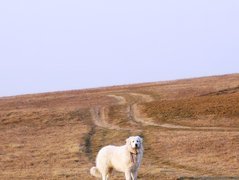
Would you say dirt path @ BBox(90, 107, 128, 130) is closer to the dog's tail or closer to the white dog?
the dog's tail

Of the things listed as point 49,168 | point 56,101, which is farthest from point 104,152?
point 56,101

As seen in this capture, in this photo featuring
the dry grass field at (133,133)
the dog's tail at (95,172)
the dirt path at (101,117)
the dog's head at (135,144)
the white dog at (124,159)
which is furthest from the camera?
the dirt path at (101,117)

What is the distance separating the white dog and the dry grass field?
11.6 ft

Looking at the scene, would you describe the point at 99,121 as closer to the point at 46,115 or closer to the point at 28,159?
the point at 46,115

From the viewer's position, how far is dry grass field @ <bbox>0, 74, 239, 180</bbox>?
36969mm

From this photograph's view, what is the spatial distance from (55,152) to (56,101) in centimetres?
4139

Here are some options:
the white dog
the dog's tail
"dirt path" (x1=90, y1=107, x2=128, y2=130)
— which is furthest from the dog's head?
"dirt path" (x1=90, y1=107, x2=128, y2=130)

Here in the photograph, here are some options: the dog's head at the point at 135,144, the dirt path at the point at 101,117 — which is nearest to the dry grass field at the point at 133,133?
the dirt path at the point at 101,117

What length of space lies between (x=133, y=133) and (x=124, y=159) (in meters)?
23.9

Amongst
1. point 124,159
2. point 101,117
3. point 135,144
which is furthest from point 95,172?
point 101,117

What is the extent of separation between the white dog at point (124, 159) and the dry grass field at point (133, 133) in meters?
3.52

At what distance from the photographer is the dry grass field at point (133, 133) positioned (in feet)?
121

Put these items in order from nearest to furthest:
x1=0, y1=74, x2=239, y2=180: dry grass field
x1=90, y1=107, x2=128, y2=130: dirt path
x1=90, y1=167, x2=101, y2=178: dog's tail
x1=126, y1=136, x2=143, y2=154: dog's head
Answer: x1=126, y1=136, x2=143, y2=154: dog's head, x1=90, y1=167, x2=101, y2=178: dog's tail, x1=0, y1=74, x2=239, y2=180: dry grass field, x1=90, y1=107, x2=128, y2=130: dirt path

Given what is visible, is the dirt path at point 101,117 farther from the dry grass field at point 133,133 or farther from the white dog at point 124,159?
the white dog at point 124,159
